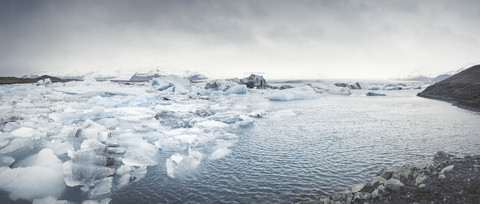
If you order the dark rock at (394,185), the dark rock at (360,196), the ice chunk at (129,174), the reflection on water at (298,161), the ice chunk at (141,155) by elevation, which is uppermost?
the dark rock at (394,185)

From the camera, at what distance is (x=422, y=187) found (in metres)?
4.27

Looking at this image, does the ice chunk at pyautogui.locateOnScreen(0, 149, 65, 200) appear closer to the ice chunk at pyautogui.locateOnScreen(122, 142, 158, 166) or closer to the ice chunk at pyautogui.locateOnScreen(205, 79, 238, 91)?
the ice chunk at pyautogui.locateOnScreen(122, 142, 158, 166)

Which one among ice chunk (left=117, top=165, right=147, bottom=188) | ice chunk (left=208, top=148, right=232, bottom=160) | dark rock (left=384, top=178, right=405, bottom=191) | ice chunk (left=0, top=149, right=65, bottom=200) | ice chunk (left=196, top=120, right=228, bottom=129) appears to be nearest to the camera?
dark rock (left=384, top=178, right=405, bottom=191)

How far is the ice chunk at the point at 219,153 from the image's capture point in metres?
7.32

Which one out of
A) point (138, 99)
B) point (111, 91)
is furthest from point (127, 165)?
point (111, 91)

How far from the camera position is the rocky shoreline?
3916mm

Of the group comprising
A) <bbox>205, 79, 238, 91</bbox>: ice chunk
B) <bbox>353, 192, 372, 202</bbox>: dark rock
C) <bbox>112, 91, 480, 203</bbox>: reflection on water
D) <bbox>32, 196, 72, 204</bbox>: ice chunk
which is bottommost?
<bbox>112, 91, 480, 203</bbox>: reflection on water

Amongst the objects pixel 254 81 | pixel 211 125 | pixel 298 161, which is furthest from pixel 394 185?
pixel 254 81

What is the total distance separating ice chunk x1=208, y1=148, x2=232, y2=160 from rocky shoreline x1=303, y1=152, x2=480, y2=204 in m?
3.51

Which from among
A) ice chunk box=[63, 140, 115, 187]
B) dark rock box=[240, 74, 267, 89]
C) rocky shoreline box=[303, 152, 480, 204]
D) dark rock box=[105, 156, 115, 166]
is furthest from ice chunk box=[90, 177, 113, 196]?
dark rock box=[240, 74, 267, 89]

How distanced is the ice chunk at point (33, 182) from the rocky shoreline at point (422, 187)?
5198mm

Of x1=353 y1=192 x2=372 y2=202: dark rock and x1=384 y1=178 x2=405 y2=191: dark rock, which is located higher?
x1=384 y1=178 x2=405 y2=191: dark rock

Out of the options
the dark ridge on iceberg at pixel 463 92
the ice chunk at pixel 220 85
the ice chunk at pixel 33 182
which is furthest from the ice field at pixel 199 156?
the ice chunk at pixel 220 85

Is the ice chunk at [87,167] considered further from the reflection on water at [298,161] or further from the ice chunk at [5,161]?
the ice chunk at [5,161]
